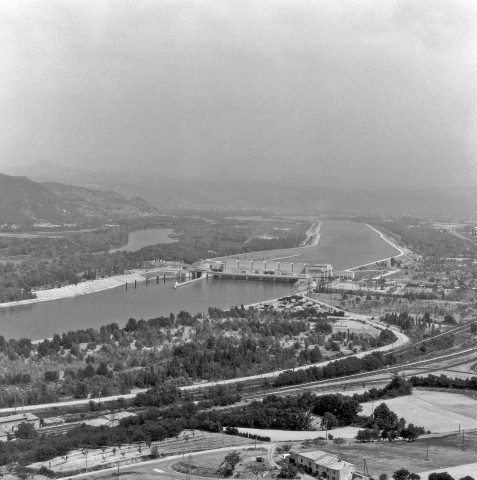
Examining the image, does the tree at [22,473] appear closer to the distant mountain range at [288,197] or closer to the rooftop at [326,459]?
the rooftop at [326,459]

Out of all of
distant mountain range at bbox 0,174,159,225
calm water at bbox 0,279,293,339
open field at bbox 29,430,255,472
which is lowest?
calm water at bbox 0,279,293,339

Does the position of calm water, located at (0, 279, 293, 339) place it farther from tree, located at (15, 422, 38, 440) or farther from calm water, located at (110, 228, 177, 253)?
calm water, located at (110, 228, 177, 253)

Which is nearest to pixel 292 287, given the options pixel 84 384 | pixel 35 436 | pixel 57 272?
pixel 57 272

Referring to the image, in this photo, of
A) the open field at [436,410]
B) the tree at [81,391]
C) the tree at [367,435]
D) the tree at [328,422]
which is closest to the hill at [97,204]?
the tree at [81,391]

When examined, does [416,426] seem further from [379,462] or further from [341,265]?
[341,265]

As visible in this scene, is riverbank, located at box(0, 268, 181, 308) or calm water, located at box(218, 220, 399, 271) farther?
calm water, located at box(218, 220, 399, 271)

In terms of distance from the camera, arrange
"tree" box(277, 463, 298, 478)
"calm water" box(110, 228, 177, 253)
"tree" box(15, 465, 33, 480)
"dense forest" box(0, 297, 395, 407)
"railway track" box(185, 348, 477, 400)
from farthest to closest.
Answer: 1. "calm water" box(110, 228, 177, 253)
2. "dense forest" box(0, 297, 395, 407)
3. "railway track" box(185, 348, 477, 400)
4. "tree" box(277, 463, 298, 478)
5. "tree" box(15, 465, 33, 480)

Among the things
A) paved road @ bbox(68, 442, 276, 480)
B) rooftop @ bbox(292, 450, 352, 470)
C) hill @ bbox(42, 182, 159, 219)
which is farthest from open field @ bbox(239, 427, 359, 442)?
hill @ bbox(42, 182, 159, 219)
